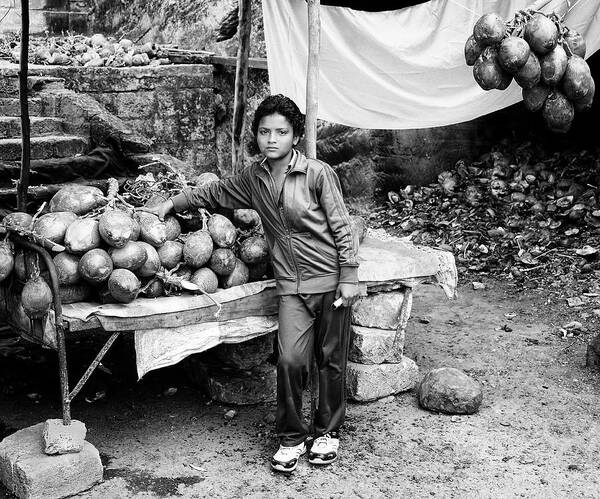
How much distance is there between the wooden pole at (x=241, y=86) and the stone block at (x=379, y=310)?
4.60 ft

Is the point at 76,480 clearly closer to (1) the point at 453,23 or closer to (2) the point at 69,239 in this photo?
(2) the point at 69,239

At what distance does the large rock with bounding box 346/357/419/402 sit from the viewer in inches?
176

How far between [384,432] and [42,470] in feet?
5.60

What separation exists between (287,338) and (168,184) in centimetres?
127

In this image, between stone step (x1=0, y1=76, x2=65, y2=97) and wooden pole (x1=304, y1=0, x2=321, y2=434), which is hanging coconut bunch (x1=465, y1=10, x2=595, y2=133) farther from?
stone step (x1=0, y1=76, x2=65, y2=97)

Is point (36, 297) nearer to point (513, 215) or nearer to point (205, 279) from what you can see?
point (205, 279)

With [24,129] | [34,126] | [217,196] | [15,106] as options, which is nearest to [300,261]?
[217,196]

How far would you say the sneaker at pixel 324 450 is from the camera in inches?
148

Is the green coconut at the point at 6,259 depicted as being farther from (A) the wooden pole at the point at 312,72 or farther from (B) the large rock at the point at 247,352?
(A) the wooden pole at the point at 312,72

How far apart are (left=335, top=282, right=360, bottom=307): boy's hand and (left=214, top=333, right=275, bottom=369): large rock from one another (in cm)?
84

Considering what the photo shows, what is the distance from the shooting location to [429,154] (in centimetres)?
860

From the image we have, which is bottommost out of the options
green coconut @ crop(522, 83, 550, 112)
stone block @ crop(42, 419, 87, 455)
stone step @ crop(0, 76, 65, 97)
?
stone block @ crop(42, 419, 87, 455)

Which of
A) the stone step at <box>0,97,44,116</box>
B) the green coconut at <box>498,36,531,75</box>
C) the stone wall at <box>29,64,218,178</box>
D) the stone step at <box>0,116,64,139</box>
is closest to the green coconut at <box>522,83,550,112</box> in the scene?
the green coconut at <box>498,36,531,75</box>

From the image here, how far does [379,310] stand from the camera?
14.7ft
